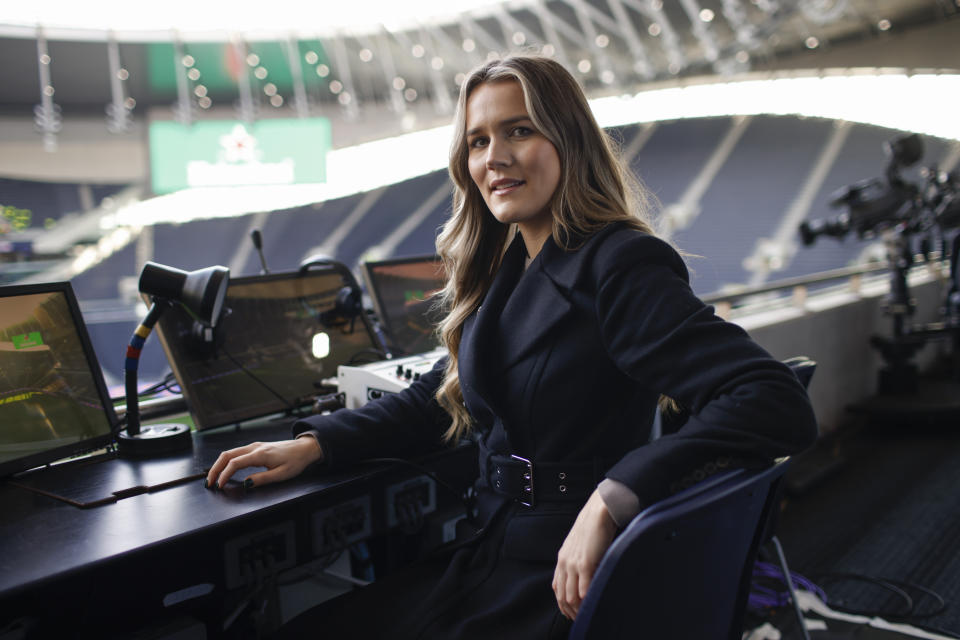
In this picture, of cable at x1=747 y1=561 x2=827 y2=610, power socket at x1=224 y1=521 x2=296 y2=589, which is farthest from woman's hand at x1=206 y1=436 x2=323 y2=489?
cable at x1=747 y1=561 x2=827 y2=610

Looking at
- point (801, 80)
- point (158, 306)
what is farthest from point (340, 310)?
point (801, 80)

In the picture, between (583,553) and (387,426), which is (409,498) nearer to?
(387,426)

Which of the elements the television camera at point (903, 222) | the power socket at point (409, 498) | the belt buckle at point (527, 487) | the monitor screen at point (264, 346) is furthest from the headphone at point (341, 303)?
the television camera at point (903, 222)

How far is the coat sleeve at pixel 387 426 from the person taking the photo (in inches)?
48.3

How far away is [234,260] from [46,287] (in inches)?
565

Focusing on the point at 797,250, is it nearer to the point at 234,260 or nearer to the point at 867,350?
the point at 867,350

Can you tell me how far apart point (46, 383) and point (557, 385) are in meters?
1.05

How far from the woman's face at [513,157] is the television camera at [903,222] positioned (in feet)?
11.0

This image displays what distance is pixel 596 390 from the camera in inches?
38.3

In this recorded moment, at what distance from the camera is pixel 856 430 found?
3863mm

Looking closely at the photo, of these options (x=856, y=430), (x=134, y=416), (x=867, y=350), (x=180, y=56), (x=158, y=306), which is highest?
(x=180, y=56)

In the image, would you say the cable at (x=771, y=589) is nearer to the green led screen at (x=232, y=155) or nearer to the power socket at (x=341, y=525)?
the power socket at (x=341, y=525)

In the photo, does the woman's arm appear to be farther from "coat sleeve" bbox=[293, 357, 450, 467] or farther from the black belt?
the black belt

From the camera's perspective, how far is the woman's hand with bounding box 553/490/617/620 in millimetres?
772
